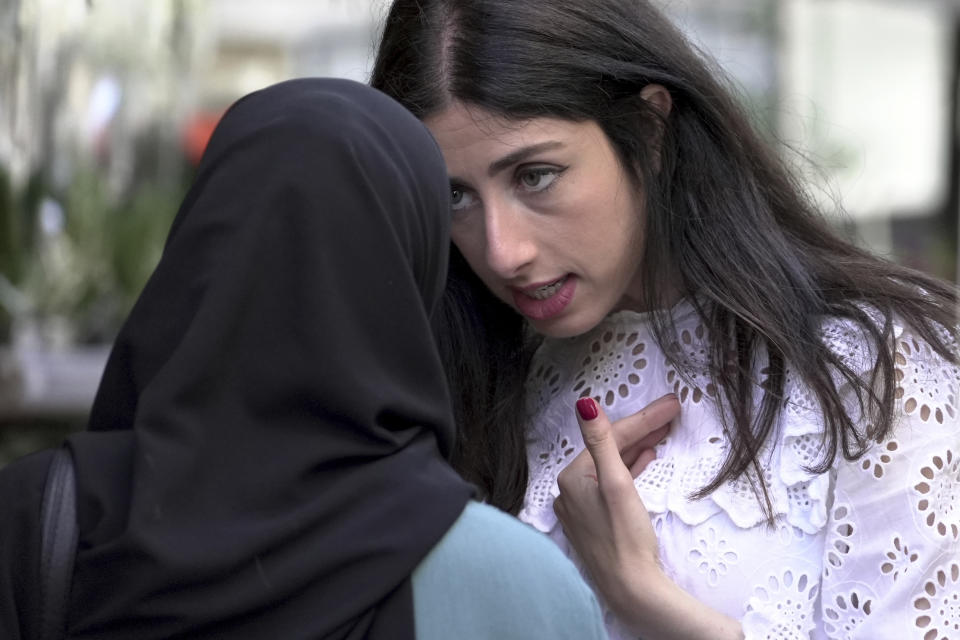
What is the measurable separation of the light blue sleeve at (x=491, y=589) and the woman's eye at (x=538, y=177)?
0.74 meters

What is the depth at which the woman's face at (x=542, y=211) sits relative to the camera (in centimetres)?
182

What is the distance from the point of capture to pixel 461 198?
6.21 ft

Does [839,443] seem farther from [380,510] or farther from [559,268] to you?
[380,510]

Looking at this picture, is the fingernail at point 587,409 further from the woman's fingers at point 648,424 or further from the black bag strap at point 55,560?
the black bag strap at point 55,560

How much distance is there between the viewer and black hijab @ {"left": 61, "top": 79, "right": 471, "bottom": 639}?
113cm

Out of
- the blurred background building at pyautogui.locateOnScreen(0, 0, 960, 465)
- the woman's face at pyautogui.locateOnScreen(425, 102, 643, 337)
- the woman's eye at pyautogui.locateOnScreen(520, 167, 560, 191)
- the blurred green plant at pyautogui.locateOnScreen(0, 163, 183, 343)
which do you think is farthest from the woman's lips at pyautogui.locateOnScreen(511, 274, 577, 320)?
the blurred green plant at pyautogui.locateOnScreen(0, 163, 183, 343)

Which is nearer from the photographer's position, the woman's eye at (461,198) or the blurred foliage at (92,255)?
the woman's eye at (461,198)

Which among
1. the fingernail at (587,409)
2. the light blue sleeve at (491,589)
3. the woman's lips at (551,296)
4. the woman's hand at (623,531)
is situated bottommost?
the woman's hand at (623,531)

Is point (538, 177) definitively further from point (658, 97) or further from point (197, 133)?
point (197, 133)

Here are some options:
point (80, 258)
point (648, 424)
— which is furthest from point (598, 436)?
point (80, 258)

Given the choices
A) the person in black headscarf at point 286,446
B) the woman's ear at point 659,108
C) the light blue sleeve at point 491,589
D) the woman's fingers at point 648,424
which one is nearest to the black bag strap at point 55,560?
the person in black headscarf at point 286,446

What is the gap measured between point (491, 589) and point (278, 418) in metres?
0.26

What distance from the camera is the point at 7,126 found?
331cm

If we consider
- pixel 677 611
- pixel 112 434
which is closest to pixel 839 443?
pixel 677 611
